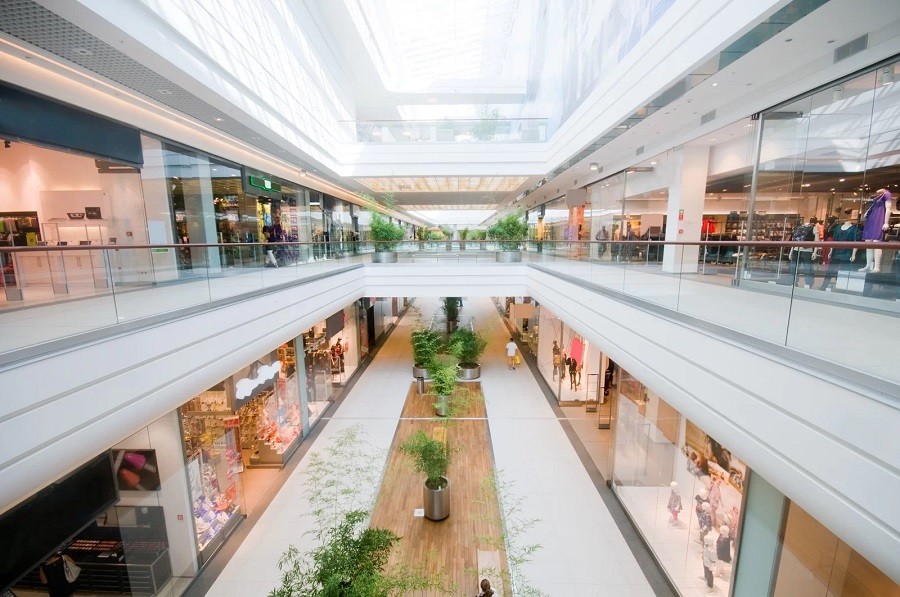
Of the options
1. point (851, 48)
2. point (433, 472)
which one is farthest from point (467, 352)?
point (851, 48)

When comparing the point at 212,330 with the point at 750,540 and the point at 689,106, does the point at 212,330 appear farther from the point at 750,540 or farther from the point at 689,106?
the point at 689,106

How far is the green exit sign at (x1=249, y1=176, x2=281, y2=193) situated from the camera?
11742 mm

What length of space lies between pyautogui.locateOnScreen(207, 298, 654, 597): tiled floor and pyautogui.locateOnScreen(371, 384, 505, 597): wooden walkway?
18.3 inches

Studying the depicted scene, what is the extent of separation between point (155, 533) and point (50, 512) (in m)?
1.46

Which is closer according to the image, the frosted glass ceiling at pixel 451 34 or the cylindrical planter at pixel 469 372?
the cylindrical planter at pixel 469 372

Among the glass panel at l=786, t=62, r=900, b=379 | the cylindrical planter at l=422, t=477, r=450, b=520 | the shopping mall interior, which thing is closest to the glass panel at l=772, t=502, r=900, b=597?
the shopping mall interior

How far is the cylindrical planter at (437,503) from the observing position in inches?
251

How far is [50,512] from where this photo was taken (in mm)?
3932

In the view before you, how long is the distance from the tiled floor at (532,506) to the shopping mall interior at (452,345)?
0.18 ft

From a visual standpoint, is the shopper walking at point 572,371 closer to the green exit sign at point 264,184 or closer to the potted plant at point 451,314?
the potted plant at point 451,314

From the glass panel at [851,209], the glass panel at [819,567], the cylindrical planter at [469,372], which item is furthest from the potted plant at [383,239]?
the glass panel at [819,567]

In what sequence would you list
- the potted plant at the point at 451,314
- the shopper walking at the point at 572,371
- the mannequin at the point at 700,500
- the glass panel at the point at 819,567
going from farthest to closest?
1. the potted plant at the point at 451,314
2. the shopper walking at the point at 572,371
3. the mannequin at the point at 700,500
4. the glass panel at the point at 819,567

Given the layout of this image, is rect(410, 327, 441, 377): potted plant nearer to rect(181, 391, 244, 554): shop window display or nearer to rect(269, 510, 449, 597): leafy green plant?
rect(181, 391, 244, 554): shop window display

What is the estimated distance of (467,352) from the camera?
13625 mm
